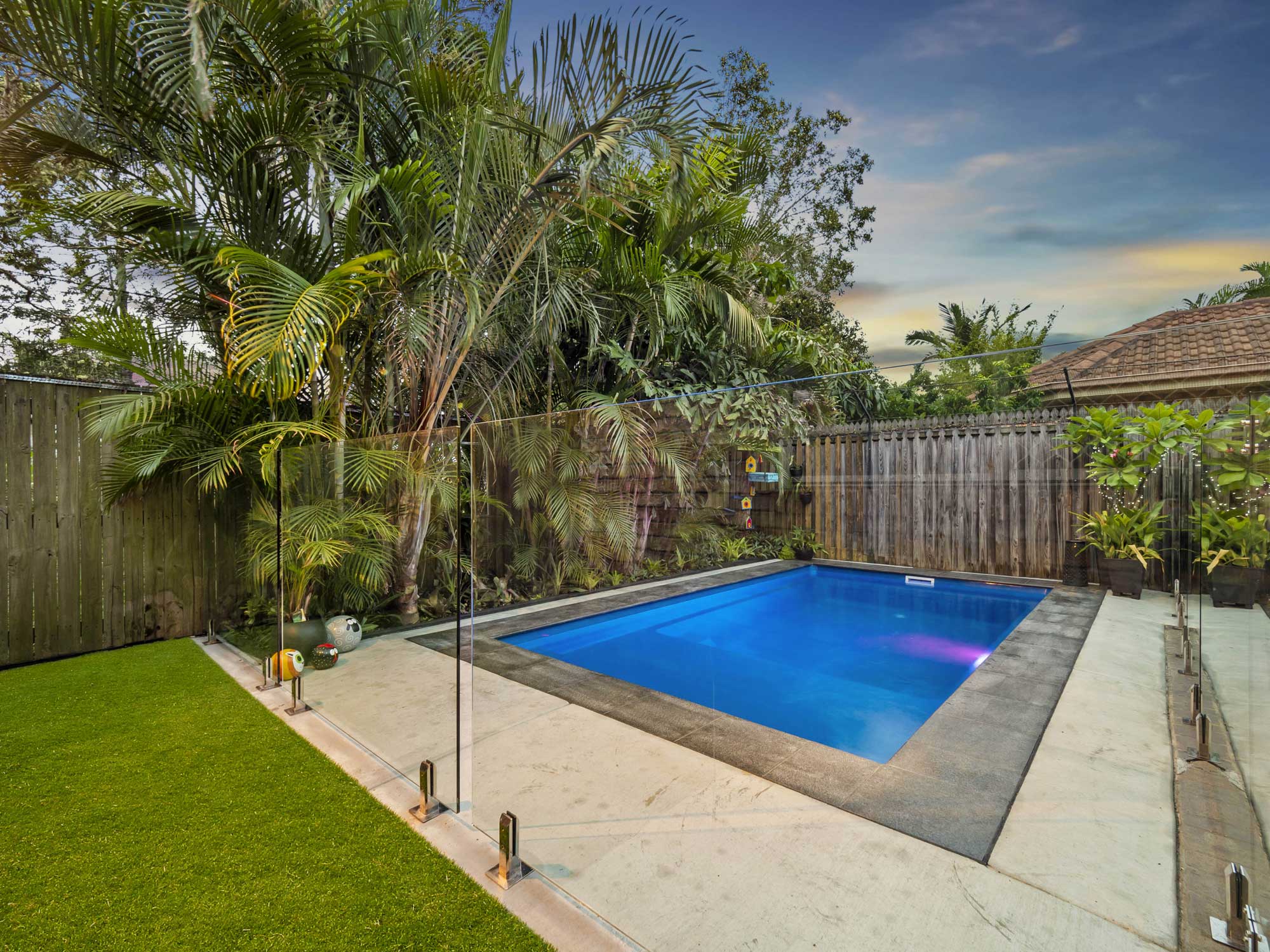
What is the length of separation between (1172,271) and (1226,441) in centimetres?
736

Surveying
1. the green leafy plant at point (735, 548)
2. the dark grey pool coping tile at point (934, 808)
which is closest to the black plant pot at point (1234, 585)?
the dark grey pool coping tile at point (934, 808)

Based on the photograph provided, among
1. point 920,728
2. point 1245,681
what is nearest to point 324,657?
point 920,728

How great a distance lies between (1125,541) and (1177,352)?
48cm

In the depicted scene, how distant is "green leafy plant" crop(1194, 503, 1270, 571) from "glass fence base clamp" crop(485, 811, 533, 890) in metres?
1.90

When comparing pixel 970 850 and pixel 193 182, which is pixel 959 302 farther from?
pixel 193 182

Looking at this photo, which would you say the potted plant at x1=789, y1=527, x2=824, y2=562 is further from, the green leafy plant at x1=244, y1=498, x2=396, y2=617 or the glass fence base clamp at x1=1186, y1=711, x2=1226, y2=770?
the green leafy plant at x1=244, y1=498, x2=396, y2=617

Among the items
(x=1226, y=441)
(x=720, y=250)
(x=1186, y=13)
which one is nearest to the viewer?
(x=1226, y=441)

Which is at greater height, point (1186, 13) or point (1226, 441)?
point (1186, 13)

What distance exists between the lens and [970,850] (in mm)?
1688

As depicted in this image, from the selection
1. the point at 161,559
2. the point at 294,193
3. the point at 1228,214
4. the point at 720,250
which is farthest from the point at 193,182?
the point at 1228,214

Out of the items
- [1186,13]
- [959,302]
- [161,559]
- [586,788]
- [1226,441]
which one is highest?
[1186,13]

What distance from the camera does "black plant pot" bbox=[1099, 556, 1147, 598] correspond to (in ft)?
4.92

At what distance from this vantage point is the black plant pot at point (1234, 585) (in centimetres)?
119

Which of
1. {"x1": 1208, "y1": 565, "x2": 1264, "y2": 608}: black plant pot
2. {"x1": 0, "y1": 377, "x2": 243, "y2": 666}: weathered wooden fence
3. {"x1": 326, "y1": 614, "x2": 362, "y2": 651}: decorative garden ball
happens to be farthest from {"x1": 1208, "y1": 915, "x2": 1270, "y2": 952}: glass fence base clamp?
{"x1": 0, "y1": 377, "x2": 243, "y2": 666}: weathered wooden fence
